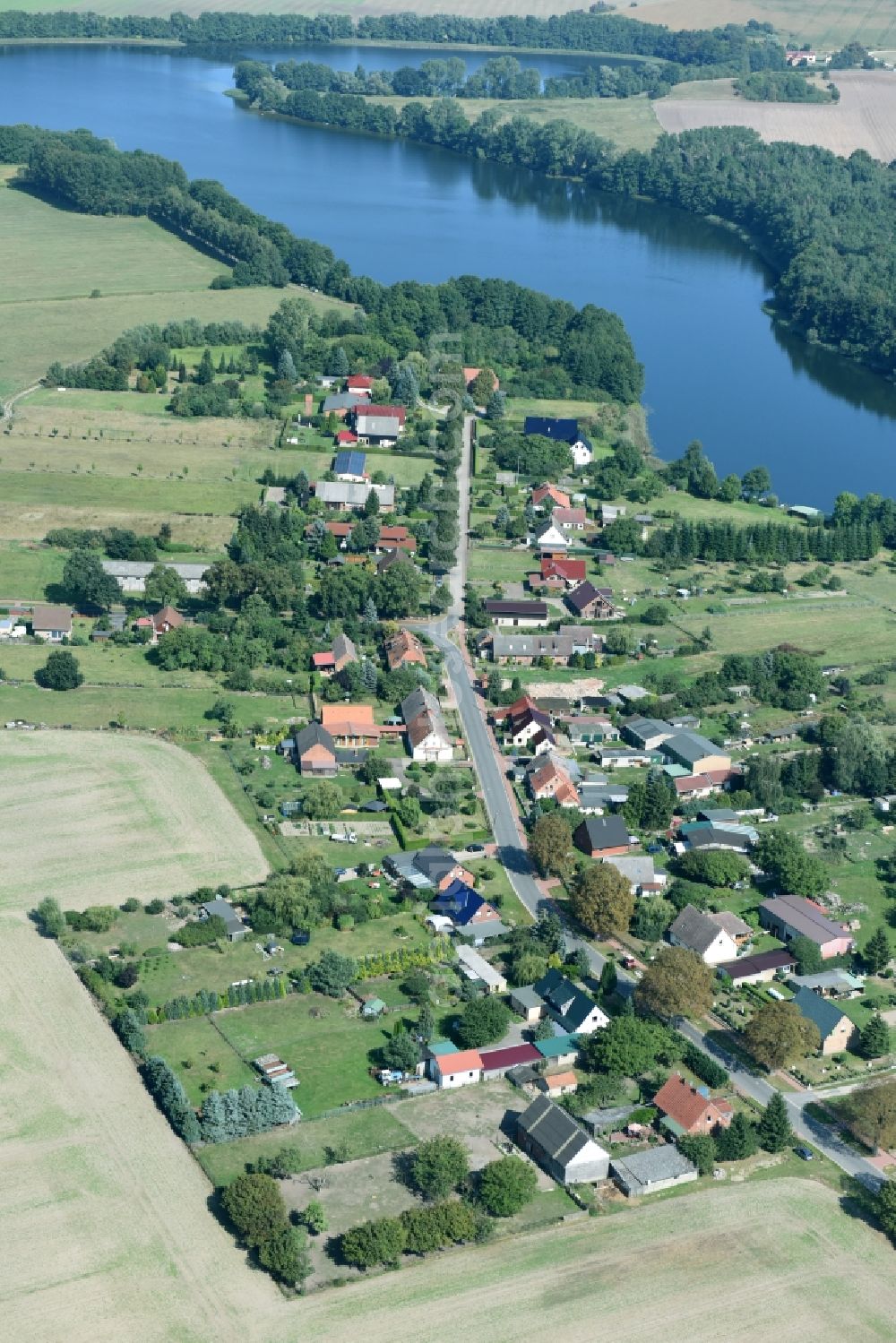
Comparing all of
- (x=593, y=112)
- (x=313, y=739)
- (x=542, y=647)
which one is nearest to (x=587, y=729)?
(x=542, y=647)

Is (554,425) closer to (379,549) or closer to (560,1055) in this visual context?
→ (379,549)

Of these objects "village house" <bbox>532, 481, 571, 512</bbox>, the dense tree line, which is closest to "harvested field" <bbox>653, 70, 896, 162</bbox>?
the dense tree line

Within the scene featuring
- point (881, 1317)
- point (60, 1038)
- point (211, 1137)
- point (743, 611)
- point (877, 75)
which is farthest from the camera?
point (877, 75)

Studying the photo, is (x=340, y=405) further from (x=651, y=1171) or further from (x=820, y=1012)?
(x=651, y=1171)

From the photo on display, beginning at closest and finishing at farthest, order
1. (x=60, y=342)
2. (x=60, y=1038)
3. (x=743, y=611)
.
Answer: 1. (x=60, y=1038)
2. (x=743, y=611)
3. (x=60, y=342)

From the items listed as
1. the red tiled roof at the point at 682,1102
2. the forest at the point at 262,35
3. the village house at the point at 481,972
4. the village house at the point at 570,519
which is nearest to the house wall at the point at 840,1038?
the red tiled roof at the point at 682,1102

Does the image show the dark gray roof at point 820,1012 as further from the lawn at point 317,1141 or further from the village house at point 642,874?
the lawn at point 317,1141

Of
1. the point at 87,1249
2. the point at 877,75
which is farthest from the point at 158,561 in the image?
the point at 877,75
